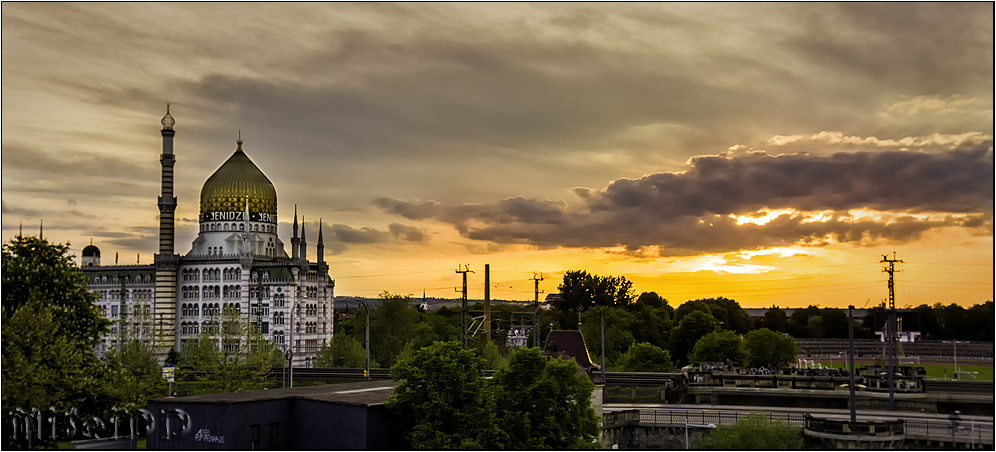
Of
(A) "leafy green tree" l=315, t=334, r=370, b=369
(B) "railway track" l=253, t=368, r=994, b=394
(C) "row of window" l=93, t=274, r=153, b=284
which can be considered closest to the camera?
(B) "railway track" l=253, t=368, r=994, b=394

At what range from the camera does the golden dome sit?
153 meters

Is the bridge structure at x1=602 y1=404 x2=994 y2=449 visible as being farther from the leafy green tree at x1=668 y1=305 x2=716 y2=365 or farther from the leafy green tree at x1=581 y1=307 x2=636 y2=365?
the leafy green tree at x1=668 y1=305 x2=716 y2=365

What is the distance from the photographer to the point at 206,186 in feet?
511

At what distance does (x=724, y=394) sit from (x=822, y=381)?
23.4ft

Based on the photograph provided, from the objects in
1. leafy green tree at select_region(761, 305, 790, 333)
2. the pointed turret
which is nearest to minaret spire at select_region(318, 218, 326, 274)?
the pointed turret

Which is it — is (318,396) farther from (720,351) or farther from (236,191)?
(236,191)

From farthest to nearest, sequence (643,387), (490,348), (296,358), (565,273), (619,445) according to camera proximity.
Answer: (565,273) → (296,358) → (490,348) → (643,387) → (619,445)

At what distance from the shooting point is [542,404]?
43.8 metres

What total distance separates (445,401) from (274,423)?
27.8 ft

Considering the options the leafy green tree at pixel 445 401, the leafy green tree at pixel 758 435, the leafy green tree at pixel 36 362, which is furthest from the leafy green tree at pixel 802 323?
Result: the leafy green tree at pixel 36 362

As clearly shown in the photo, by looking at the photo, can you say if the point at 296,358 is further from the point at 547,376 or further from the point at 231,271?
the point at 547,376

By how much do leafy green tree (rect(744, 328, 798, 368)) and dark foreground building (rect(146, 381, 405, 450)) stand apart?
80.6 meters

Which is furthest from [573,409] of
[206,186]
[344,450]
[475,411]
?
[206,186]

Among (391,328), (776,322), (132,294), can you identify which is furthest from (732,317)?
(132,294)
